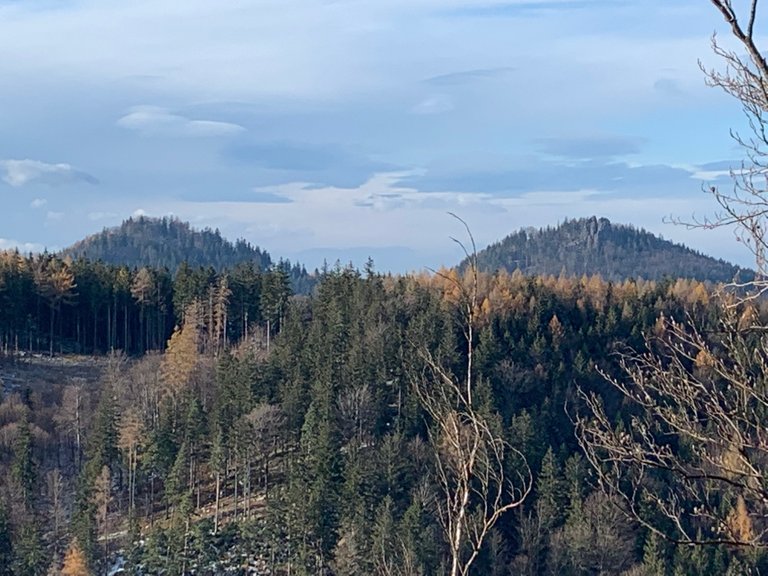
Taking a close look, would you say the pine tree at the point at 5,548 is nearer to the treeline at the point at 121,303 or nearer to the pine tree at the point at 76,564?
the pine tree at the point at 76,564

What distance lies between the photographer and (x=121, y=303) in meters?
65.2

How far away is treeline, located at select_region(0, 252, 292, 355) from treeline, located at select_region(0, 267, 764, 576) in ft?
11.5

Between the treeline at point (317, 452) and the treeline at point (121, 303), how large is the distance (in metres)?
3.52

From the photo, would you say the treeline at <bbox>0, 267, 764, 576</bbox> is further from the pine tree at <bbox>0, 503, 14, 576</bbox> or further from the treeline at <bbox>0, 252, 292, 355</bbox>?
the treeline at <bbox>0, 252, 292, 355</bbox>

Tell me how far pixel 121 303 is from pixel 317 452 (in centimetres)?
3084

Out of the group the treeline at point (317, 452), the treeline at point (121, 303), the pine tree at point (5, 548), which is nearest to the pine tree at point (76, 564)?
the treeline at point (317, 452)

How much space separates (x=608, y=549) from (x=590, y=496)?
3733mm

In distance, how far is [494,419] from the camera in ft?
135

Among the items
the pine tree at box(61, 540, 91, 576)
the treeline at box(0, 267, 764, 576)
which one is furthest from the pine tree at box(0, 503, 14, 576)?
the pine tree at box(61, 540, 91, 576)

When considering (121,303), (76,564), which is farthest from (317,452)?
(121,303)

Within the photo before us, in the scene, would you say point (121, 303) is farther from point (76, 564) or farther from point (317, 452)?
point (76, 564)

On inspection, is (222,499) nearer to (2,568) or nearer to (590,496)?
(2,568)

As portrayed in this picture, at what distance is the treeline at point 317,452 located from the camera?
35.7 meters

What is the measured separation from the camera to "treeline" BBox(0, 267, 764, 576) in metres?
35.7
